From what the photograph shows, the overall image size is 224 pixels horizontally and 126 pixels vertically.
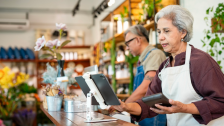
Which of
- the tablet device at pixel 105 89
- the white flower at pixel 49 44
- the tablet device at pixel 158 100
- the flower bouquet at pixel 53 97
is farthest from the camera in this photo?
the white flower at pixel 49 44

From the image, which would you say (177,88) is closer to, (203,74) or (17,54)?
(203,74)

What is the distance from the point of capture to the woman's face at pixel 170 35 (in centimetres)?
167

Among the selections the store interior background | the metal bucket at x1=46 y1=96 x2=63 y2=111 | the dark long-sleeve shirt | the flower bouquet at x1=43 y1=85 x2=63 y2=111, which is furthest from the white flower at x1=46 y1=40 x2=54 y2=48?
the store interior background

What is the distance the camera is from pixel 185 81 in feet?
5.16

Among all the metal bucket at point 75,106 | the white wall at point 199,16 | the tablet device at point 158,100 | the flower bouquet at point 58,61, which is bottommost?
the metal bucket at point 75,106

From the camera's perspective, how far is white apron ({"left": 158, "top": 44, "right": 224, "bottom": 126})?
5.06 ft

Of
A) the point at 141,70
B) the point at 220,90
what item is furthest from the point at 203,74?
the point at 141,70

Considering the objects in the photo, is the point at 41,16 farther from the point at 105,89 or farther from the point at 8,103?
the point at 105,89

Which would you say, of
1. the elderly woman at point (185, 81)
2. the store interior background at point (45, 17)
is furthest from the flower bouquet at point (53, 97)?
the store interior background at point (45, 17)

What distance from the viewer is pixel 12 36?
8047 millimetres

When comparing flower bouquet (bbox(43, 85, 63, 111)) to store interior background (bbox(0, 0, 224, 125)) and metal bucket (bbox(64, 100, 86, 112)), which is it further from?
store interior background (bbox(0, 0, 224, 125))

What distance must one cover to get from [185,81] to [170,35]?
1.06ft

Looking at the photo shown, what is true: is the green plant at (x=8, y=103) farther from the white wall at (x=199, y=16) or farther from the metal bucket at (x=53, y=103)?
the white wall at (x=199, y=16)

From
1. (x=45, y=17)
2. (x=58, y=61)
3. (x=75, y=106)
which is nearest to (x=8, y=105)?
(x=58, y=61)
